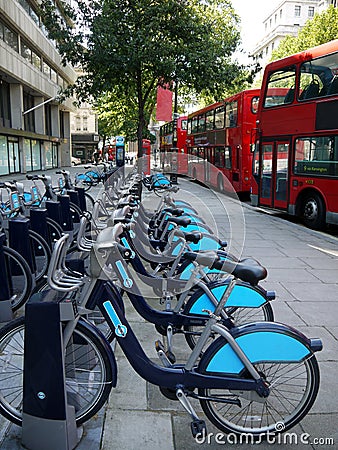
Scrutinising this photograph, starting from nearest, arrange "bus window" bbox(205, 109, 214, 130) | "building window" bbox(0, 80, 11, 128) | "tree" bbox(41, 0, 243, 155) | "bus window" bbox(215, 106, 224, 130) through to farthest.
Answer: "tree" bbox(41, 0, 243, 155), "bus window" bbox(215, 106, 224, 130), "bus window" bbox(205, 109, 214, 130), "building window" bbox(0, 80, 11, 128)

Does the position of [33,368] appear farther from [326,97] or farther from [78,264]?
[326,97]

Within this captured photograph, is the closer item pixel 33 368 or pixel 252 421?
pixel 33 368

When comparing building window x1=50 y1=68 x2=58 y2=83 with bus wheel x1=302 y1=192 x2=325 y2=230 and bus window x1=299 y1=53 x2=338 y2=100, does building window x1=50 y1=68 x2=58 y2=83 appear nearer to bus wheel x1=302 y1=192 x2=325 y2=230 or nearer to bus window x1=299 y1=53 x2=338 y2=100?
bus window x1=299 y1=53 x2=338 y2=100

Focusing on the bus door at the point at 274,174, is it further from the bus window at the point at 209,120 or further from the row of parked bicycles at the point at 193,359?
the row of parked bicycles at the point at 193,359

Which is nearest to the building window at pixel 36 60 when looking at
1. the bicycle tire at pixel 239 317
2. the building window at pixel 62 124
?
the building window at pixel 62 124

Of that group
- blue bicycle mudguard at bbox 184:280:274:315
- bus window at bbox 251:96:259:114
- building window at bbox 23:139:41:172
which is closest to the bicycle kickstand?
blue bicycle mudguard at bbox 184:280:274:315

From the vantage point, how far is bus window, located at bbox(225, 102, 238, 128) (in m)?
14.1

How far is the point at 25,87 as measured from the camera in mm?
27219

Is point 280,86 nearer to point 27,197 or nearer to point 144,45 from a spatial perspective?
point 144,45

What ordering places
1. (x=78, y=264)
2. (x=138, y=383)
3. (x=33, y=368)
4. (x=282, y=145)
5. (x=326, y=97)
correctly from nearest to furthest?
(x=33, y=368), (x=138, y=383), (x=78, y=264), (x=326, y=97), (x=282, y=145)

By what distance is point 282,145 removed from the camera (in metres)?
10.2

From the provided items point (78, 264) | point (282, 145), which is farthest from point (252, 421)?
point (282, 145)

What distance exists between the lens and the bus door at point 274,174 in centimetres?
1029

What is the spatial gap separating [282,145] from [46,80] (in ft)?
79.5
